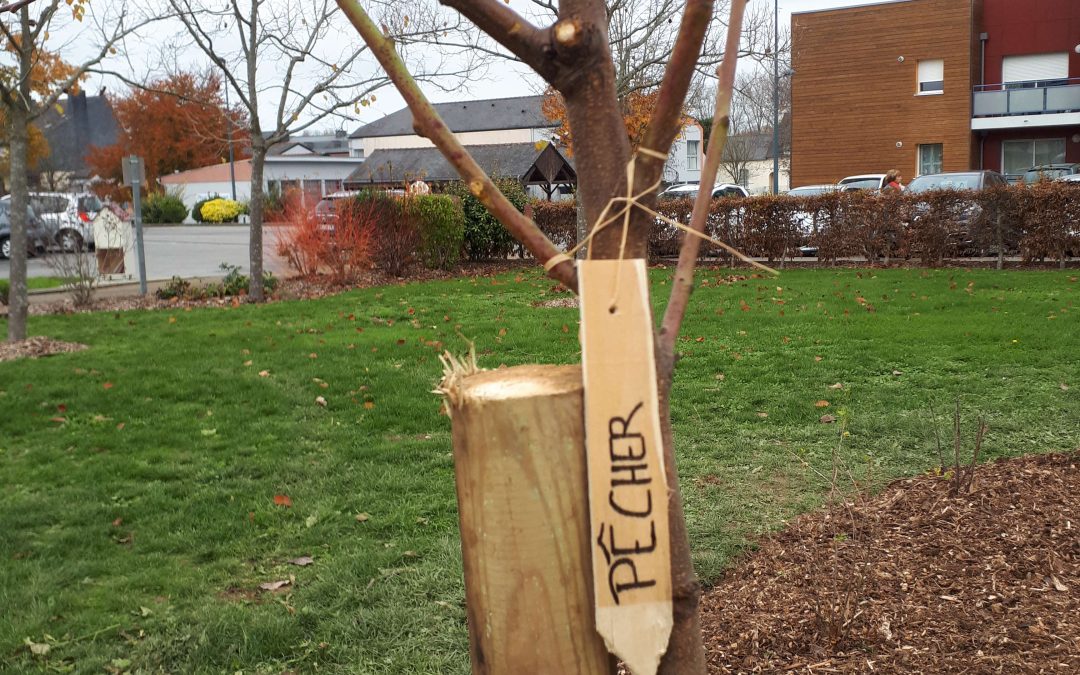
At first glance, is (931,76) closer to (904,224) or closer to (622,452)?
(904,224)

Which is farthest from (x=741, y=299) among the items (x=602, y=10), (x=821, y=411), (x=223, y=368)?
(x=602, y=10)

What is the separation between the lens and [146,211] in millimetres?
44844

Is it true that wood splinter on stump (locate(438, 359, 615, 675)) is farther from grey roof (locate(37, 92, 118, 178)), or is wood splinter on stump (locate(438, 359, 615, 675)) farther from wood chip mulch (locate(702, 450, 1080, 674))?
grey roof (locate(37, 92, 118, 178))

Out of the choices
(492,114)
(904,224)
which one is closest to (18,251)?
(904,224)

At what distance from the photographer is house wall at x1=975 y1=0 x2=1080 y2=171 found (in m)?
30.9

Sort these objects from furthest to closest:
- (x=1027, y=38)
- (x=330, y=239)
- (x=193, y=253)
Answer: (x=1027, y=38)
(x=193, y=253)
(x=330, y=239)

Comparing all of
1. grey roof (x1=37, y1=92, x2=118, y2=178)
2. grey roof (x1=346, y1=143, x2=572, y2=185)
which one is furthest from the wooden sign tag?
grey roof (x1=37, y1=92, x2=118, y2=178)

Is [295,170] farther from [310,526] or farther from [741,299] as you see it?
[310,526]

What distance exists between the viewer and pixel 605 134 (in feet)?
5.14

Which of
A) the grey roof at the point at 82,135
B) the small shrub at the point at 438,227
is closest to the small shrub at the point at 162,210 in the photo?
the grey roof at the point at 82,135

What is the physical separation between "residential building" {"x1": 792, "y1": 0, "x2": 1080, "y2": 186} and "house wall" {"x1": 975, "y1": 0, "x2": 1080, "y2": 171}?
0.03m

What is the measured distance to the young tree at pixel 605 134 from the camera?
1496 millimetres

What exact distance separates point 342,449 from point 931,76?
32024 millimetres

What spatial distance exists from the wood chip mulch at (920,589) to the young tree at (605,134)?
51.6 inches
